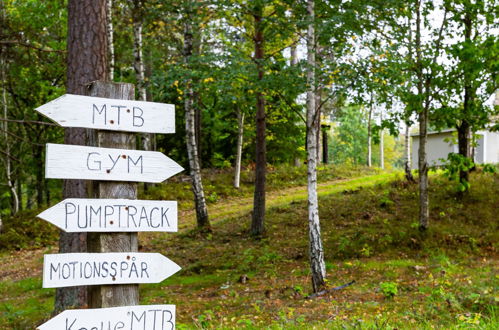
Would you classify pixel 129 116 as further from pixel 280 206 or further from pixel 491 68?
pixel 280 206

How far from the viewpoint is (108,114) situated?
3838 millimetres

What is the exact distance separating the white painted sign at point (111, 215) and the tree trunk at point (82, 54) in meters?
3.95

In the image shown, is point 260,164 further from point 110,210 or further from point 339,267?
point 110,210

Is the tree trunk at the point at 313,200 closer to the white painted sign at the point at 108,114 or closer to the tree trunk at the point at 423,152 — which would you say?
the tree trunk at the point at 423,152

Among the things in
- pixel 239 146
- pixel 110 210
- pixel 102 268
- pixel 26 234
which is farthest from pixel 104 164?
pixel 239 146

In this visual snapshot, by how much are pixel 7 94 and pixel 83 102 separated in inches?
1094

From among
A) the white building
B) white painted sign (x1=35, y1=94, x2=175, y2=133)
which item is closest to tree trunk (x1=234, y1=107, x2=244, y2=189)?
the white building

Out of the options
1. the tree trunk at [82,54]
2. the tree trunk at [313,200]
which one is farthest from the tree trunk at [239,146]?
the tree trunk at [82,54]

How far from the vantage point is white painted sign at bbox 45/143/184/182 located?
11.6ft

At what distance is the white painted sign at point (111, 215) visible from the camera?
3.54m

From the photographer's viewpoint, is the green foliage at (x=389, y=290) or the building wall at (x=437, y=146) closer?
the green foliage at (x=389, y=290)

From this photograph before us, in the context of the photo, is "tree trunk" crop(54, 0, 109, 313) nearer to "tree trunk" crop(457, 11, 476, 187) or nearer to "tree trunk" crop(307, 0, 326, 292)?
"tree trunk" crop(307, 0, 326, 292)

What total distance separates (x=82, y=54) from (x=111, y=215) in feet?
13.8

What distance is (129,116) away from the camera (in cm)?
392
